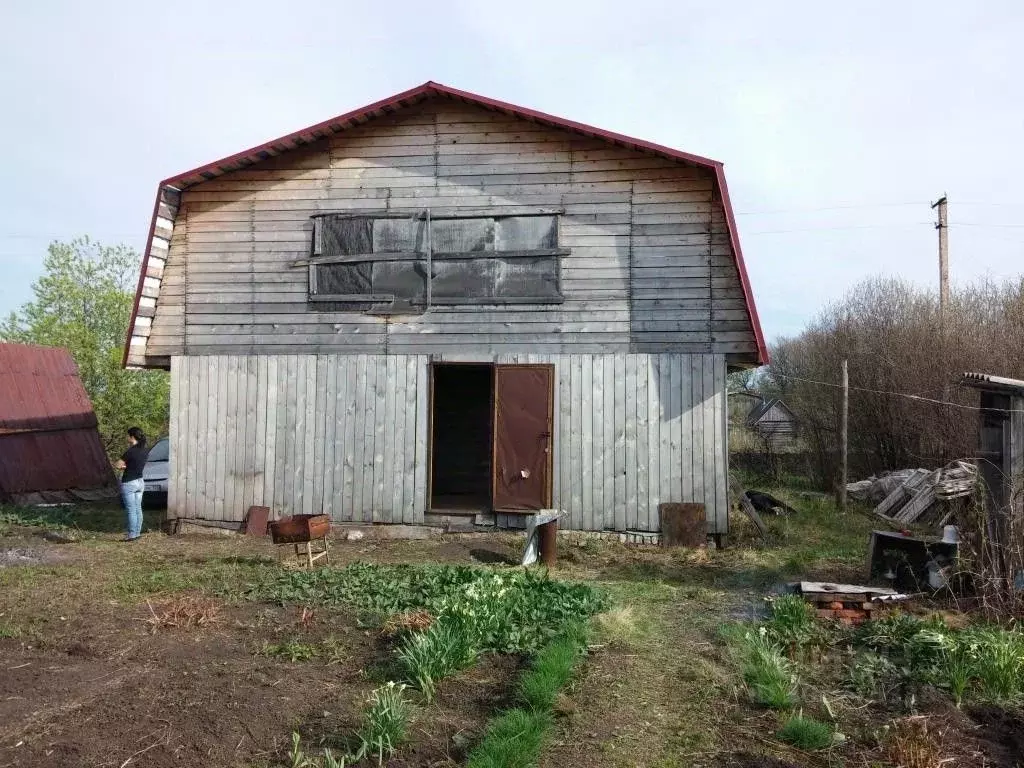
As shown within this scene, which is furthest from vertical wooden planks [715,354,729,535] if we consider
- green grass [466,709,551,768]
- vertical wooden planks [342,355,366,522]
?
green grass [466,709,551,768]

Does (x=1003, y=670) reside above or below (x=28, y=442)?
below

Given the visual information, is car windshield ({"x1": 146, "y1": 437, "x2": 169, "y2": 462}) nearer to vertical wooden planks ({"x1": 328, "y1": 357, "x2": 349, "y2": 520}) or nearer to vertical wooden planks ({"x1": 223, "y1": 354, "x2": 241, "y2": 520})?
vertical wooden planks ({"x1": 223, "y1": 354, "x2": 241, "y2": 520})

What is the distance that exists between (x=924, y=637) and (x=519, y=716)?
3.26m

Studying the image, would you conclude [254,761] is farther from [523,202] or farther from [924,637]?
[523,202]

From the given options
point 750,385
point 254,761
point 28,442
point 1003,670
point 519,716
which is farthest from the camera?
point 750,385

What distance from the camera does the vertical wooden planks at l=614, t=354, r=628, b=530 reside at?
11453 mm

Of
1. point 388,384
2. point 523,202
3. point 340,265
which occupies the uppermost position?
point 523,202

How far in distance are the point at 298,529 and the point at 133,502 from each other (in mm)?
3989

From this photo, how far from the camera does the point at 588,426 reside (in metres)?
11.6

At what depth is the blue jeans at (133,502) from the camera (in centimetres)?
1182

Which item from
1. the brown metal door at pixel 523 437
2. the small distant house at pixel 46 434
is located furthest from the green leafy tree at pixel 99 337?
the brown metal door at pixel 523 437

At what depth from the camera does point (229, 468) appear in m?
12.4

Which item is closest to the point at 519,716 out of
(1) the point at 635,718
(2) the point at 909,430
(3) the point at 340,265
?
(1) the point at 635,718

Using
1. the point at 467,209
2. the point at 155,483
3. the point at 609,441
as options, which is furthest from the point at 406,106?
the point at 155,483
